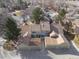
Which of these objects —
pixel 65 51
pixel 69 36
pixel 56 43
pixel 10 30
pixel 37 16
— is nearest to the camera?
pixel 65 51

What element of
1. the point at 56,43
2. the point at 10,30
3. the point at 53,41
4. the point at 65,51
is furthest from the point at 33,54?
the point at 10,30

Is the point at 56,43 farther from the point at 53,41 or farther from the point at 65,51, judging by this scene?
the point at 65,51

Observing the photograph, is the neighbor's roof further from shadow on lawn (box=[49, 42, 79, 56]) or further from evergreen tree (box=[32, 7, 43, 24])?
evergreen tree (box=[32, 7, 43, 24])

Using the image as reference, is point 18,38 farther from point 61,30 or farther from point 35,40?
point 61,30

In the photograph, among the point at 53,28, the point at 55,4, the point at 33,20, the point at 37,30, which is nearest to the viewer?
the point at 37,30

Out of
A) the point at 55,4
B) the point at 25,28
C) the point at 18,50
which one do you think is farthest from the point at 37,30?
the point at 55,4

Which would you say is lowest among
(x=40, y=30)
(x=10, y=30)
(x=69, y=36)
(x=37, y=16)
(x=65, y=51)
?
(x=69, y=36)

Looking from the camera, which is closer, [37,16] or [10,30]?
[10,30]

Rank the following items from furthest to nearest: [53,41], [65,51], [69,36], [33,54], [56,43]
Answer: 1. [69,36]
2. [53,41]
3. [56,43]
4. [65,51]
5. [33,54]

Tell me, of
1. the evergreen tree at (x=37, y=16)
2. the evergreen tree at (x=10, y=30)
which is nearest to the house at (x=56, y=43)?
the evergreen tree at (x=10, y=30)

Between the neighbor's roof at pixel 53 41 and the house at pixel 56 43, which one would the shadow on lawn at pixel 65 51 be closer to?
the house at pixel 56 43

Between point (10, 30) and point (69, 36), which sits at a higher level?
point (10, 30)
